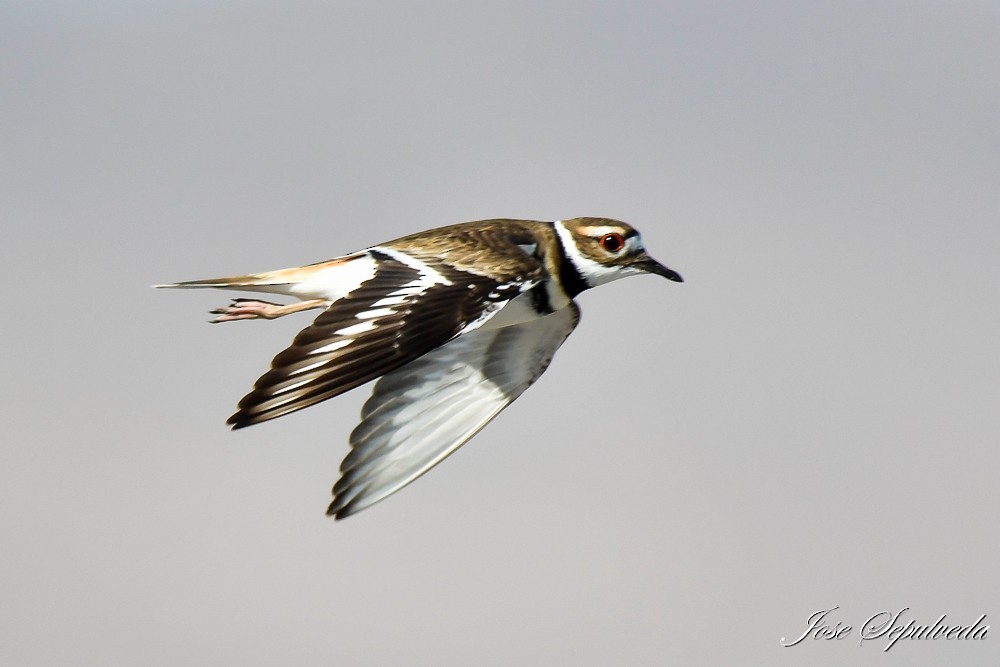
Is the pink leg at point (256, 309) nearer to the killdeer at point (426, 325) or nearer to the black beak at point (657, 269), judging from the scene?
the killdeer at point (426, 325)

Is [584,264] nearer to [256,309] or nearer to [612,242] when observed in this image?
[612,242]

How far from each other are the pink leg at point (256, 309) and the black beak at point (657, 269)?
3.23m

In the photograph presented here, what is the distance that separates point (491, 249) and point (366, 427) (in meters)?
2.11

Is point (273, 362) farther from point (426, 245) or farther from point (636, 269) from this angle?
point (636, 269)

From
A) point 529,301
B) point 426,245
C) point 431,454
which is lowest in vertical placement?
point 431,454

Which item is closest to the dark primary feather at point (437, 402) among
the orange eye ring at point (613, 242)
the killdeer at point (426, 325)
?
the killdeer at point (426, 325)

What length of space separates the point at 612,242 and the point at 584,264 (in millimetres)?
355

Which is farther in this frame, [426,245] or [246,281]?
[246,281]

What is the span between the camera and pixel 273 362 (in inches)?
382

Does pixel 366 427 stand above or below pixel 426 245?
below

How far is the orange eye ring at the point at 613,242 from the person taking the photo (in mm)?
13438

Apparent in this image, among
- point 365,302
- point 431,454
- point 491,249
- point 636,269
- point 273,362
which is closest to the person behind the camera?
point 273,362

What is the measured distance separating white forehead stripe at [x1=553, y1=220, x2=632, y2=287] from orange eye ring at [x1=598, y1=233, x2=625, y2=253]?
0.06 metres

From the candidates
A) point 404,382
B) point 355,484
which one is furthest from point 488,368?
point 355,484
